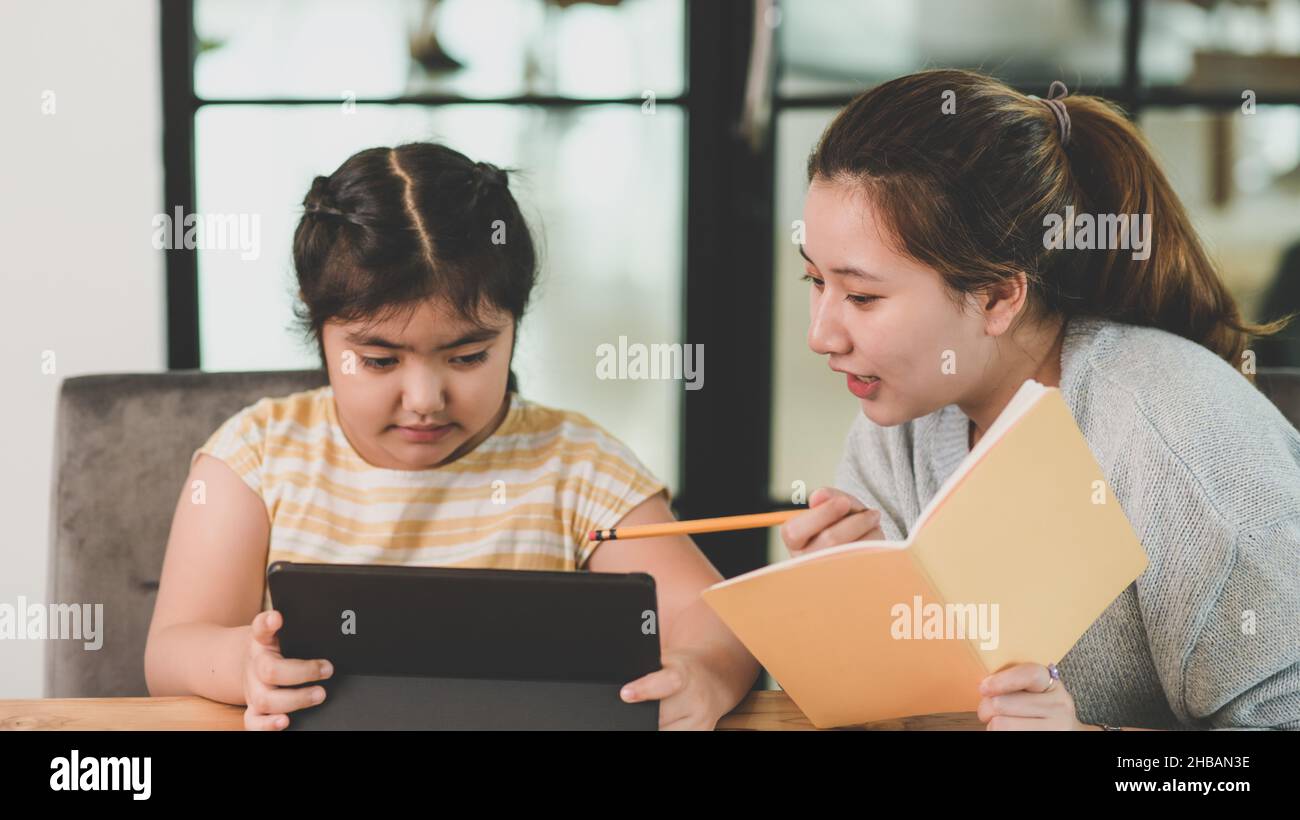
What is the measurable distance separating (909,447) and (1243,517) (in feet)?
1.44

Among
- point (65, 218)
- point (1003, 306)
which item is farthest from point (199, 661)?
point (65, 218)

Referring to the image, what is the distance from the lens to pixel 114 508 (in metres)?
1.52

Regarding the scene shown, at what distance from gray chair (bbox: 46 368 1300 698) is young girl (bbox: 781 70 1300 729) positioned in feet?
1.58

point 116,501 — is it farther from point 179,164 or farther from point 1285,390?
point 1285,390

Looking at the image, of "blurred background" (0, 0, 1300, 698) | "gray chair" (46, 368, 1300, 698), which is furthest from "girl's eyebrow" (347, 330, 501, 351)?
"blurred background" (0, 0, 1300, 698)

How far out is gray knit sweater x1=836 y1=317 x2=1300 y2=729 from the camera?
104cm

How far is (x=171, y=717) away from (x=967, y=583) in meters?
0.72

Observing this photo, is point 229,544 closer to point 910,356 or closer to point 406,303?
point 406,303

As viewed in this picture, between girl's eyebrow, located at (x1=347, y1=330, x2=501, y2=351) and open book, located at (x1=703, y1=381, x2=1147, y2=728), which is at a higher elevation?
girl's eyebrow, located at (x1=347, y1=330, x2=501, y2=351)

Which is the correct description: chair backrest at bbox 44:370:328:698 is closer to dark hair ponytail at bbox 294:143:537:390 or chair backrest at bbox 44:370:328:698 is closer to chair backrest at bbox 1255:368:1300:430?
dark hair ponytail at bbox 294:143:537:390

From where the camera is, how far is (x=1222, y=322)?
1.26 metres

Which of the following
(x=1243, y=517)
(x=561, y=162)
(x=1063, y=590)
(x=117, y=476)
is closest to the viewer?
(x=1063, y=590)
